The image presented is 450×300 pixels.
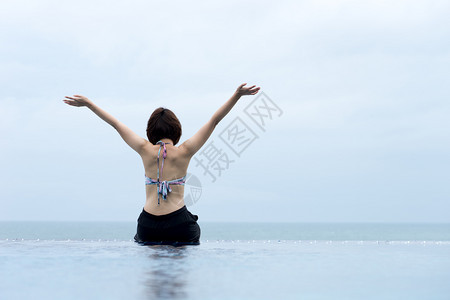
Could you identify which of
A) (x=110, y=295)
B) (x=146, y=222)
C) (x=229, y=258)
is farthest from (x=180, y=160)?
(x=110, y=295)

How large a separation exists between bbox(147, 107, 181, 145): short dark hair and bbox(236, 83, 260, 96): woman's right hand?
1034mm

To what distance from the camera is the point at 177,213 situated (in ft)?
23.4

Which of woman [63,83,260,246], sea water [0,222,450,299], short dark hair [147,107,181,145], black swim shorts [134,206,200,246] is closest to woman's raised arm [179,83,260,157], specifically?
woman [63,83,260,246]

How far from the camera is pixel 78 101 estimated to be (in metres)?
7.70

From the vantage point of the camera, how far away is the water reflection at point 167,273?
382 cm

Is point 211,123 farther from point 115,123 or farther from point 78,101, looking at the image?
point 78,101

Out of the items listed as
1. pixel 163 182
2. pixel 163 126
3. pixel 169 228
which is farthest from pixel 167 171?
pixel 169 228

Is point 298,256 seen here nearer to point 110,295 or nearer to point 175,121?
point 175,121

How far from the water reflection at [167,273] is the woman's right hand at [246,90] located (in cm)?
237

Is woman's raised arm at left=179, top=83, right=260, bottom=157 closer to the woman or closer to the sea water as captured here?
the woman

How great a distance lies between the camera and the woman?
7121mm

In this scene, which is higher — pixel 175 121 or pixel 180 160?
pixel 175 121

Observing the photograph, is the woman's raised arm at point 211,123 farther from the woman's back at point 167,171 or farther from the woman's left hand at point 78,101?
the woman's left hand at point 78,101

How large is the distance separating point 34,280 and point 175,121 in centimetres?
339
